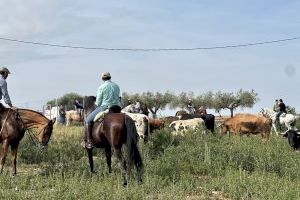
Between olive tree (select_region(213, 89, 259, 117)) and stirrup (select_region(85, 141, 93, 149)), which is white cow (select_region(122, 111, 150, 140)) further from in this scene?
olive tree (select_region(213, 89, 259, 117))

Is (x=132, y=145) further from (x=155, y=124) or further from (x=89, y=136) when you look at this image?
(x=155, y=124)

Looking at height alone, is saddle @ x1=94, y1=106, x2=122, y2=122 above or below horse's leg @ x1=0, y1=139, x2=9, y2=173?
above

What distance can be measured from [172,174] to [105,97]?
258cm

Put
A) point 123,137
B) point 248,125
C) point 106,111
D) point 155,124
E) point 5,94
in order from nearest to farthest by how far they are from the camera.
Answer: point 123,137, point 106,111, point 5,94, point 155,124, point 248,125

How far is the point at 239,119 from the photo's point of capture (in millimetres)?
25641

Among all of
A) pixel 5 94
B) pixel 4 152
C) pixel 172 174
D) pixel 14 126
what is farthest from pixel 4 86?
pixel 172 174

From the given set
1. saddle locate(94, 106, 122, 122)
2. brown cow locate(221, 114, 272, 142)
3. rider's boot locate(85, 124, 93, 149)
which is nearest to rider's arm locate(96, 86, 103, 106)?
saddle locate(94, 106, 122, 122)

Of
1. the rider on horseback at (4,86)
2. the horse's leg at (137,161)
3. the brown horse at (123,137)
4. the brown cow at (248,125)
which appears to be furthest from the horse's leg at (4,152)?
the brown cow at (248,125)

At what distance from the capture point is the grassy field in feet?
34.6

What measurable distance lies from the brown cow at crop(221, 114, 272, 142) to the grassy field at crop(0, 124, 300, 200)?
642 cm

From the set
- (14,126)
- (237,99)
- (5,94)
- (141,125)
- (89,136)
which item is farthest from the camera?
(237,99)

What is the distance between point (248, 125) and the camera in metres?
25.4

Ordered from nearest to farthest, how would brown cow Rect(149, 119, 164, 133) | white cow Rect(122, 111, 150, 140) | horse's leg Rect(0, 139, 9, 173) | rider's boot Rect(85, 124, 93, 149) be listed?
1. horse's leg Rect(0, 139, 9, 173)
2. rider's boot Rect(85, 124, 93, 149)
3. white cow Rect(122, 111, 150, 140)
4. brown cow Rect(149, 119, 164, 133)

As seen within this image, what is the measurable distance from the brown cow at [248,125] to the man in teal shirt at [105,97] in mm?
12553
